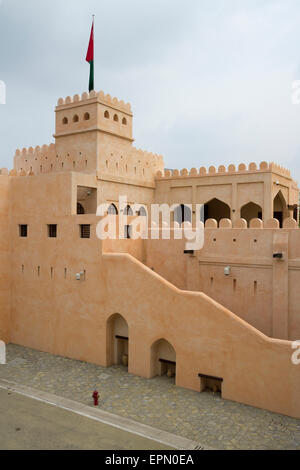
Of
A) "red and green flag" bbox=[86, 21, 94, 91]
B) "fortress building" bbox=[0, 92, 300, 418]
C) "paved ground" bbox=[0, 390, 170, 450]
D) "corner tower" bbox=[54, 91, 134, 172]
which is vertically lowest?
"paved ground" bbox=[0, 390, 170, 450]

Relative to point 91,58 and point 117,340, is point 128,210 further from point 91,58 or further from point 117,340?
point 91,58

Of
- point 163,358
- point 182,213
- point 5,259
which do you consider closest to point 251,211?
point 182,213

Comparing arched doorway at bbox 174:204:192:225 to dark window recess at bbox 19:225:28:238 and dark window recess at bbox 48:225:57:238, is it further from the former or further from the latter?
dark window recess at bbox 19:225:28:238

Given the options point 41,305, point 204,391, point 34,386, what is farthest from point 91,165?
point 204,391

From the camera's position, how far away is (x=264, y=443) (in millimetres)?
9453

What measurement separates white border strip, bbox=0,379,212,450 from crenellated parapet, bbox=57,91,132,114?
12.1 meters

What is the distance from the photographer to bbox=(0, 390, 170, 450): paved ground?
9.48 m

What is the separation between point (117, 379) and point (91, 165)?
9.17 m

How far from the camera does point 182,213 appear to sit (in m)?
21.6

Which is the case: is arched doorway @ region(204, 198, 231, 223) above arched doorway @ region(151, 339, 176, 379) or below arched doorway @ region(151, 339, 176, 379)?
above

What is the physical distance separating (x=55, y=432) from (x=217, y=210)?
17.0 meters

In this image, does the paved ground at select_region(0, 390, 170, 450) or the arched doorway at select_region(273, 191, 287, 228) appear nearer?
the paved ground at select_region(0, 390, 170, 450)

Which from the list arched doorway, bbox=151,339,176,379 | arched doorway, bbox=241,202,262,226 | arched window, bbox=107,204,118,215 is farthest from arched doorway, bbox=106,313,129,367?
arched doorway, bbox=241,202,262,226

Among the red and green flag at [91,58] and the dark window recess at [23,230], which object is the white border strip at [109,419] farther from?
the red and green flag at [91,58]
